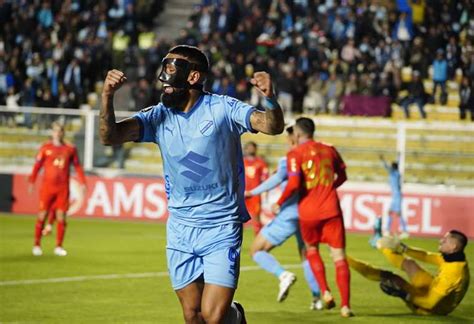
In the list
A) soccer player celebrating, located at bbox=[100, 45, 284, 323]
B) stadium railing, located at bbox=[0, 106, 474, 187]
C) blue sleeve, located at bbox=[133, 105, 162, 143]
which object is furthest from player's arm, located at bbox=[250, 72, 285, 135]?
stadium railing, located at bbox=[0, 106, 474, 187]

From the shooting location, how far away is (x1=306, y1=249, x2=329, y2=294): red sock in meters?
12.1

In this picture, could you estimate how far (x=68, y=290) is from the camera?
13.5m

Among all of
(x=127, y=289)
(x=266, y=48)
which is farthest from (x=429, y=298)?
(x=266, y=48)

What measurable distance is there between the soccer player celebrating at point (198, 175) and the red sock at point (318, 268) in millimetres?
4544

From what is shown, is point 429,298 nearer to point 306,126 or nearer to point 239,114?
point 306,126

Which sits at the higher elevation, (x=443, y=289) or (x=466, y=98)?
(x=466, y=98)

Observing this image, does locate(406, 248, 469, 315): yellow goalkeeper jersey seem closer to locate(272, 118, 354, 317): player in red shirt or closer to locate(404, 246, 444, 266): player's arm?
locate(404, 246, 444, 266): player's arm

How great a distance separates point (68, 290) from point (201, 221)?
6.36 meters

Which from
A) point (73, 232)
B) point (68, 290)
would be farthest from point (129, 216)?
point (68, 290)

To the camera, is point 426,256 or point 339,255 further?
point 426,256

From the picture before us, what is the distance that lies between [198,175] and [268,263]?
545 cm

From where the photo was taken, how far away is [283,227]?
43.0 feet

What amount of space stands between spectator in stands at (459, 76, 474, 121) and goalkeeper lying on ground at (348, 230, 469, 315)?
15.0 meters

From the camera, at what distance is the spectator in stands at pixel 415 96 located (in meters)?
27.8
